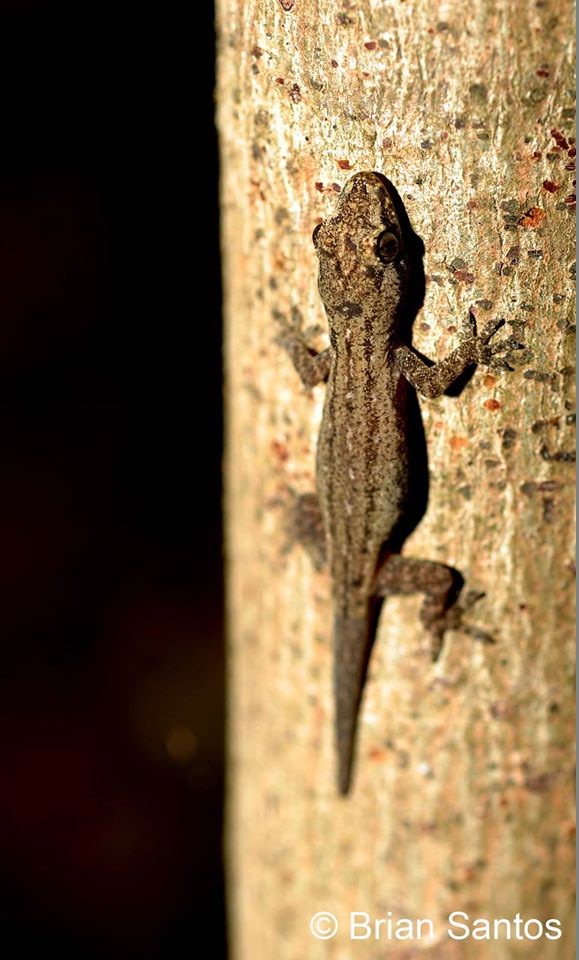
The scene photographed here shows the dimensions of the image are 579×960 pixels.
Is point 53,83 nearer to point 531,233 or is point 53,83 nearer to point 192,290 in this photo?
point 192,290

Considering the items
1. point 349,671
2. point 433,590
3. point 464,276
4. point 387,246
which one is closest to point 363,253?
point 387,246

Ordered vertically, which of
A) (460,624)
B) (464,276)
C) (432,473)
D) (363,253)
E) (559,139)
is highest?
(559,139)

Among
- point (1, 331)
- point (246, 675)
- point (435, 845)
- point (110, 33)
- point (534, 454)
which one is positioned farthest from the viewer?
point (1, 331)

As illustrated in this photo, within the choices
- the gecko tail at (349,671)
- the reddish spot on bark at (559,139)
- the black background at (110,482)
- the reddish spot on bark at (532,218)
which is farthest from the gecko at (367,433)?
the black background at (110,482)

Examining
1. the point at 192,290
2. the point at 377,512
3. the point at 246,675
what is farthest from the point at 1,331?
the point at 377,512

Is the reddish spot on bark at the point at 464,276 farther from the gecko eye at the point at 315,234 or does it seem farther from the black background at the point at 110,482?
the black background at the point at 110,482

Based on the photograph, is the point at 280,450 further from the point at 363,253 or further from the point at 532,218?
the point at 532,218
